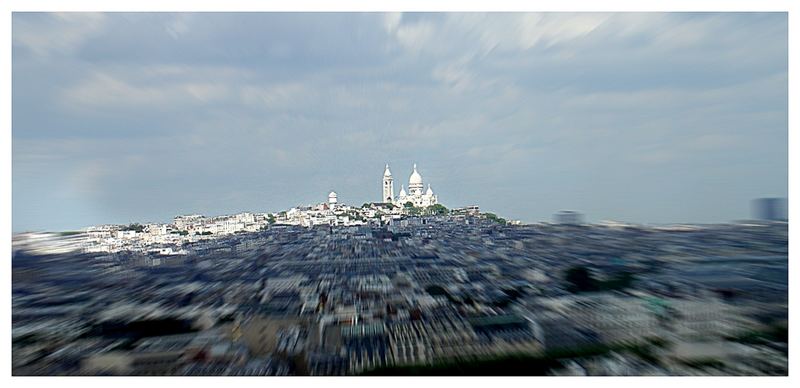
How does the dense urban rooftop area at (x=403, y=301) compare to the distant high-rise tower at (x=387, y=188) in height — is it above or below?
below

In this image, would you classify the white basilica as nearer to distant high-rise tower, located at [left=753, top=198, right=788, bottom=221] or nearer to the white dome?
the white dome

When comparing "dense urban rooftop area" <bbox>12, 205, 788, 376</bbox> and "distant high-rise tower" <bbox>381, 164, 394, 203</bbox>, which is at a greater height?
"distant high-rise tower" <bbox>381, 164, 394, 203</bbox>

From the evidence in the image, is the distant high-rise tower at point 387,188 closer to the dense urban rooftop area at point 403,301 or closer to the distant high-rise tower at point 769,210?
the dense urban rooftop area at point 403,301

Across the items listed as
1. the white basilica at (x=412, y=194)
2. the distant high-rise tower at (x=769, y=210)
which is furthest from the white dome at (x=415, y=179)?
the distant high-rise tower at (x=769, y=210)

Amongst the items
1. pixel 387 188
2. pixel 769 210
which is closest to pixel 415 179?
pixel 387 188

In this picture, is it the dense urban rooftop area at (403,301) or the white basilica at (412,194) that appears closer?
the dense urban rooftop area at (403,301)

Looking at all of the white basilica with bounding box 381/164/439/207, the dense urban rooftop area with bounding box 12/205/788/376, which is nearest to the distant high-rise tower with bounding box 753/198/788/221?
the dense urban rooftop area with bounding box 12/205/788/376
